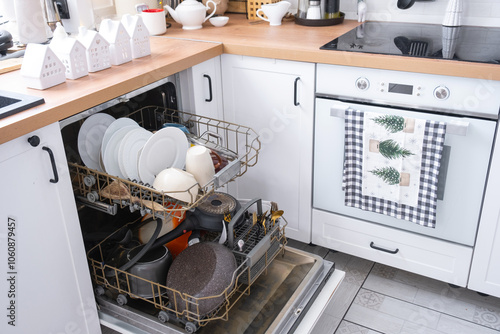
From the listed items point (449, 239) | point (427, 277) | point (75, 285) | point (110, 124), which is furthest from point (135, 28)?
point (427, 277)

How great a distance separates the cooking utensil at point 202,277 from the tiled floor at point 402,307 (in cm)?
54

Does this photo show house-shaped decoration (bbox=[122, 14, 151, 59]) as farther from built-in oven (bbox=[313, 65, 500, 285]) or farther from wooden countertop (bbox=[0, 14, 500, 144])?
built-in oven (bbox=[313, 65, 500, 285])

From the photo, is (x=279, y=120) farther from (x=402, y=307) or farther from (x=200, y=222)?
(x=402, y=307)

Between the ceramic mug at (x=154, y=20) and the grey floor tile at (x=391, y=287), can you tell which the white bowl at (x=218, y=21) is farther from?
the grey floor tile at (x=391, y=287)

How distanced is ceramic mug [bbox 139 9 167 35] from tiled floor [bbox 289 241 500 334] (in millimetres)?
1297

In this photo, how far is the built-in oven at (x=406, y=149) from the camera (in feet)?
5.19

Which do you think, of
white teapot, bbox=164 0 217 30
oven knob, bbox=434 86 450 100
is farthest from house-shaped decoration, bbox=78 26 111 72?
oven knob, bbox=434 86 450 100

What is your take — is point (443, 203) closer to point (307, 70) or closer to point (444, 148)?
point (444, 148)

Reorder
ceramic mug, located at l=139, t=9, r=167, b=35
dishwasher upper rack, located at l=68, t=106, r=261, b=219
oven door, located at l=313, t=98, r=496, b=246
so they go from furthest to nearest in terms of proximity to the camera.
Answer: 1. ceramic mug, located at l=139, t=9, r=167, b=35
2. oven door, located at l=313, t=98, r=496, b=246
3. dishwasher upper rack, located at l=68, t=106, r=261, b=219

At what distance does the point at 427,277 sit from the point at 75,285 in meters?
Result: 1.37

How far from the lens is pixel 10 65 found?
1.65 meters

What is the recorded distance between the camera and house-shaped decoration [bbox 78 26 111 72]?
1558mm

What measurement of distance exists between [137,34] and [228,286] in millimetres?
926

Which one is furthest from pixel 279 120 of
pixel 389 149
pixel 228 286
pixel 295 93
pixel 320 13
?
pixel 228 286
